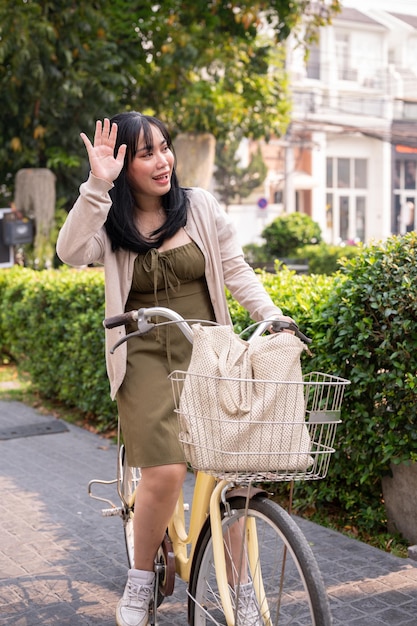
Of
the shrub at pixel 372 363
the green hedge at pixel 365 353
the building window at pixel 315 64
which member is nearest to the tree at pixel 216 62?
the green hedge at pixel 365 353

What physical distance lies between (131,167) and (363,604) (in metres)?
2.08

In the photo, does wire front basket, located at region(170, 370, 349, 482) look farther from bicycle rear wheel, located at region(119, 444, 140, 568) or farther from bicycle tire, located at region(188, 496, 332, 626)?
bicycle rear wheel, located at region(119, 444, 140, 568)

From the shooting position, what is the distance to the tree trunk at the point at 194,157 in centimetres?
1477

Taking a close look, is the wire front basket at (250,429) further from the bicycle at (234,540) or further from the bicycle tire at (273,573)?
the bicycle tire at (273,573)

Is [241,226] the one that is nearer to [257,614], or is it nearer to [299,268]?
[299,268]

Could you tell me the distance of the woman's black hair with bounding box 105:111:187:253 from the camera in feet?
10.3

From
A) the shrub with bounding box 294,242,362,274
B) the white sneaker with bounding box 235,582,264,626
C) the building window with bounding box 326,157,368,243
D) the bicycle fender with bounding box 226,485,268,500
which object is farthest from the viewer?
the building window with bounding box 326,157,368,243

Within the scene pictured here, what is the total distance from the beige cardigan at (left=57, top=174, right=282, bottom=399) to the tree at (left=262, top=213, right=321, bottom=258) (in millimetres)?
17629

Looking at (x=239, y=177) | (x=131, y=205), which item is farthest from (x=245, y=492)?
(x=239, y=177)

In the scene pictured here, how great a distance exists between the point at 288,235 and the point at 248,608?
1833 centimetres

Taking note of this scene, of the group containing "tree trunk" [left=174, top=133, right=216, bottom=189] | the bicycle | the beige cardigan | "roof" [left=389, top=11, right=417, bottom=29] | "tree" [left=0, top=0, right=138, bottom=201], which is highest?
"roof" [left=389, top=11, right=417, bottom=29]

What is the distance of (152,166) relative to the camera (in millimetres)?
3139

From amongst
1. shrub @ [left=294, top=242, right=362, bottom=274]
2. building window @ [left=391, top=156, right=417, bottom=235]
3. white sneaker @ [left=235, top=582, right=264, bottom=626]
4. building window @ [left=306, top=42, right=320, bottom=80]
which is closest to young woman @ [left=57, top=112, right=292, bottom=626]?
white sneaker @ [left=235, top=582, right=264, bottom=626]

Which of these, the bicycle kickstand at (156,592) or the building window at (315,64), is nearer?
the bicycle kickstand at (156,592)
